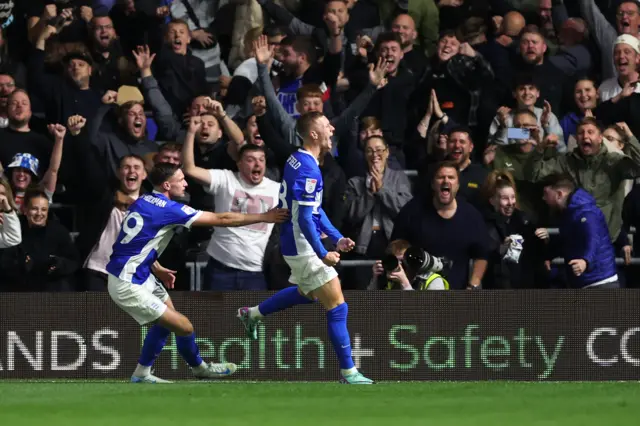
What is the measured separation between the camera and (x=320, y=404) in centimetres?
948

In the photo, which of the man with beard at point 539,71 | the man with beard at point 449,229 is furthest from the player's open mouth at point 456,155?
the man with beard at point 539,71

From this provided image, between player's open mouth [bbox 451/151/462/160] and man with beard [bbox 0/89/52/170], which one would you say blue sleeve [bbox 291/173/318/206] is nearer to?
player's open mouth [bbox 451/151/462/160]

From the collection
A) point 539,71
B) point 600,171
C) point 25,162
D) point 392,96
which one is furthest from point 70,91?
point 600,171

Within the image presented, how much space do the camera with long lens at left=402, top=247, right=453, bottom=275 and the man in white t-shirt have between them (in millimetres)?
1491

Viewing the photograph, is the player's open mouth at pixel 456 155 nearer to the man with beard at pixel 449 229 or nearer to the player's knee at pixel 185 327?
the man with beard at pixel 449 229

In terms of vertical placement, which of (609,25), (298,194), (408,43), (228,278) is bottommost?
(228,278)

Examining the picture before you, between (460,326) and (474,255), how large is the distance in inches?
28.0

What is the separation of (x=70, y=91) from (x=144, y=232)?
409 centimetres

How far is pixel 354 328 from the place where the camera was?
13039 millimetres

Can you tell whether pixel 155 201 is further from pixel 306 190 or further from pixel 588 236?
pixel 588 236

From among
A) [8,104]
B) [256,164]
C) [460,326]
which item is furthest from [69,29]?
[460,326]

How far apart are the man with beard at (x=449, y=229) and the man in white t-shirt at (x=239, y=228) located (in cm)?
128

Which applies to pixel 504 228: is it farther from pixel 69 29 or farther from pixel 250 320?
pixel 69 29

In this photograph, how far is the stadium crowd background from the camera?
1349cm
